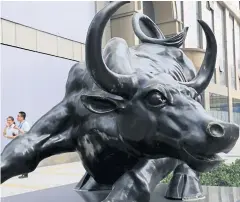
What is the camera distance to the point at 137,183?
69.5 inches

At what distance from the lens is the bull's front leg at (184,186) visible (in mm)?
2059

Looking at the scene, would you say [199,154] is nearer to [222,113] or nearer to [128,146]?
[128,146]

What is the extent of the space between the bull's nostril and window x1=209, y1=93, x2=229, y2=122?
63.9 ft

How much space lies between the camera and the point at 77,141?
1938mm

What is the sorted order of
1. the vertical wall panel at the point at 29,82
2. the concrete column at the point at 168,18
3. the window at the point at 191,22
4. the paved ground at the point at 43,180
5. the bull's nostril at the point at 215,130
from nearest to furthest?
1. the bull's nostril at the point at 215,130
2. the paved ground at the point at 43,180
3. the vertical wall panel at the point at 29,82
4. the concrete column at the point at 168,18
5. the window at the point at 191,22

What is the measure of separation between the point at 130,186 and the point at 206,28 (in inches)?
33.1

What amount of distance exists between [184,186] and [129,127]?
2.16 feet

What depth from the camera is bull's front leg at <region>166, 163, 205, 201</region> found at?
2059mm

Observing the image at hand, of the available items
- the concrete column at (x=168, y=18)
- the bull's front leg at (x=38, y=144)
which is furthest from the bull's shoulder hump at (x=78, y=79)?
the concrete column at (x=168, y=18)

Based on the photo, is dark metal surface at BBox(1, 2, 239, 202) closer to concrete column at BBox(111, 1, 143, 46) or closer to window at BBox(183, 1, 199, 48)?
concrete column at BBox(111, 1, 143, 46)

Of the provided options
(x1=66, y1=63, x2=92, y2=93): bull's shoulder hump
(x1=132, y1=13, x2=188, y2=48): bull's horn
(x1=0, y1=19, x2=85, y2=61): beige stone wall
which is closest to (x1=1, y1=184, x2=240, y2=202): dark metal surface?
(x1=66, y1=63, x2=92, y2=93): bull's shoulder hump

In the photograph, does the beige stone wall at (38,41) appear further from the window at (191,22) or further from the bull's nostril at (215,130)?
the bull's nostril at (215,130)

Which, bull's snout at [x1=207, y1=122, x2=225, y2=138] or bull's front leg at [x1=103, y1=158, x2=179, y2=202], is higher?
bull's snout at [x1=207, y1=122, x2=225, y2=138]

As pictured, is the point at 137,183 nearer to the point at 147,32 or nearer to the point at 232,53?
the point at 147,32
